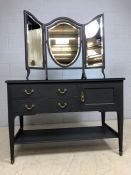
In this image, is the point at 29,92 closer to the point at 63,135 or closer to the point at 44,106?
the point at 44,106

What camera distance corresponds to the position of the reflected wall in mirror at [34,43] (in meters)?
2.45

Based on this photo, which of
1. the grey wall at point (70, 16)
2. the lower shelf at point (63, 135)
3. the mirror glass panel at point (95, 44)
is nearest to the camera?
the lower shelf at point (63, 135)

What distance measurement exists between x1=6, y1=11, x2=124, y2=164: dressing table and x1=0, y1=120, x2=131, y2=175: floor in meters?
0.13

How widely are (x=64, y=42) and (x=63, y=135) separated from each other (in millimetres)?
968

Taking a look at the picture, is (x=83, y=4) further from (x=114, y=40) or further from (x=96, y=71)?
(x=96, y=71)

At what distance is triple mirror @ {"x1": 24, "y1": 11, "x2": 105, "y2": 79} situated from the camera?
249 cm

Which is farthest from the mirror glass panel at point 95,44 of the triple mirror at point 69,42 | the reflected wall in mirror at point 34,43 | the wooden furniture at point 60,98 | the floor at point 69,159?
the floor at point 69,159

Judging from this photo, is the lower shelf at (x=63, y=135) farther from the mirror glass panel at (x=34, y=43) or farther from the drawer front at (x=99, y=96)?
the mirror glass panel at (x=34, y=43)

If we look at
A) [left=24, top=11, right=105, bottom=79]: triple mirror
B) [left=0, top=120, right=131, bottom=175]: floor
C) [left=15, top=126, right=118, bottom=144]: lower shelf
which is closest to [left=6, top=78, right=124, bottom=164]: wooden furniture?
[left=15, top=126, right=118, bottom=144]: lower shelf

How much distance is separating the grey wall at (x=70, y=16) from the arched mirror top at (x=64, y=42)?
80cm

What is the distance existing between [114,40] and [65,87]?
156cm

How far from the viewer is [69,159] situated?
221 centimetres

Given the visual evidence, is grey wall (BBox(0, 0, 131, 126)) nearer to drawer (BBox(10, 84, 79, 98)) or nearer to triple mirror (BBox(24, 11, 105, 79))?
triple mirror (BBox(24, 11, 105, 79))

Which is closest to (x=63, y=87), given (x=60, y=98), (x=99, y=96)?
(x=60, y=98)
